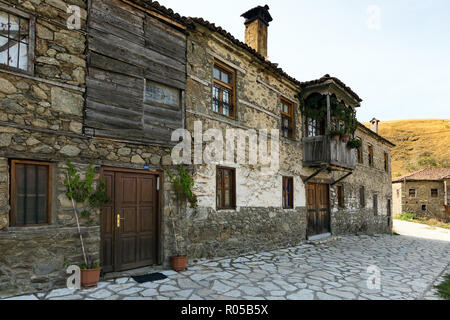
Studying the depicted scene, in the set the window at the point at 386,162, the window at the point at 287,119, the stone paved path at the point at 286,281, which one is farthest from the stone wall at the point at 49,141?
the window at the point at 386,162

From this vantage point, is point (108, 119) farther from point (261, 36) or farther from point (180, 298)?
point (261, 36)

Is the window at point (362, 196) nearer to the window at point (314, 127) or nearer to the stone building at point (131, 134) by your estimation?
the window at point (314, 127)

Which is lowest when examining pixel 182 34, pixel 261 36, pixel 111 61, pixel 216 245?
pixel 216 245

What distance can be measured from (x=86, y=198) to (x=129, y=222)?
3.63 feet

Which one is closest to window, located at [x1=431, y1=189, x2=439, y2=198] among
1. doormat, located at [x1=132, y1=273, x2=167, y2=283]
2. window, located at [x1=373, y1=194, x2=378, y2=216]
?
window, located at [x1=373, y1=194, x2=378, y2=216]

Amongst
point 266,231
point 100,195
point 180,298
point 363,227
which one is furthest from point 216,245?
point 363,227

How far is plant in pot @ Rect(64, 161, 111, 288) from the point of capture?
491 centimetres

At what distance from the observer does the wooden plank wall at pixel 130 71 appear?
5527 millimetres

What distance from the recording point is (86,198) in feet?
17.0

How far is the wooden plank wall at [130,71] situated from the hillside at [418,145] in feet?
152

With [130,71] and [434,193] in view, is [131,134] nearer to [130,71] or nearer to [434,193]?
[130,71]

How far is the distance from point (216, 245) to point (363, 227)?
11.5 meters

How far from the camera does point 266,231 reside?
907 cm

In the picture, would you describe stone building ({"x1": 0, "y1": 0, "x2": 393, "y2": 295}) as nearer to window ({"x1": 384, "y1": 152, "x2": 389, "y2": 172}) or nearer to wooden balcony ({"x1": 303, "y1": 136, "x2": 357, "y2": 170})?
wooden balcony ({"x1": 303, "y1": 136, "x2": 357, "y2": 170})
